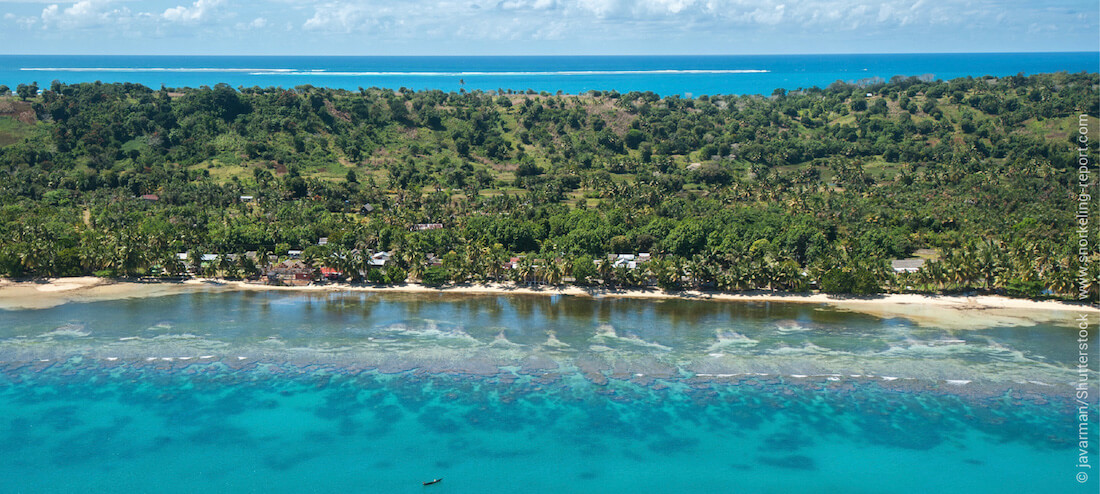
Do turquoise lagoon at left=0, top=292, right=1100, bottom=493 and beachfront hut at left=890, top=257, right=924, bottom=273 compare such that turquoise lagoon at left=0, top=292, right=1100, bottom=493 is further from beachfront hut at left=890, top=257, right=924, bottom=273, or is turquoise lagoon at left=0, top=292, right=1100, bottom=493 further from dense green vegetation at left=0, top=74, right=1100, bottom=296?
beachfront hut at left=890, top=257, right=924, bottom=273

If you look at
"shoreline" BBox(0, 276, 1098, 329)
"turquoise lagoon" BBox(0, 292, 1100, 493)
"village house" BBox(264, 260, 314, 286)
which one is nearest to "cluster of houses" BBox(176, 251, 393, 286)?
"village house" BBox(264, 260, 314, 286)

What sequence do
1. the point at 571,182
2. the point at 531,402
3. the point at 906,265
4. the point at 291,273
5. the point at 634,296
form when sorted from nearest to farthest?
the point at 531,402, the point at 634,296, the point at 906,265, the point at 291,273, the point at 571,182

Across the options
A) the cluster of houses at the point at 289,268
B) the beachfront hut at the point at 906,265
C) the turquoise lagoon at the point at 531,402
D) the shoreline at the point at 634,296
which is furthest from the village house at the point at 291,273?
the beachfront hut at the point at 906,265

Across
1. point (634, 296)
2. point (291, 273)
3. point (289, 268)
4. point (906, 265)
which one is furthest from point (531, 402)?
point (906, 265)

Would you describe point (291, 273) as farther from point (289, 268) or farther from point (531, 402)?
point (531, 402)

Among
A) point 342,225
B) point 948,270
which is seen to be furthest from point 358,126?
point 948,270

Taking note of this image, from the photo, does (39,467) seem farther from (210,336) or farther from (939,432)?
(939,432)
